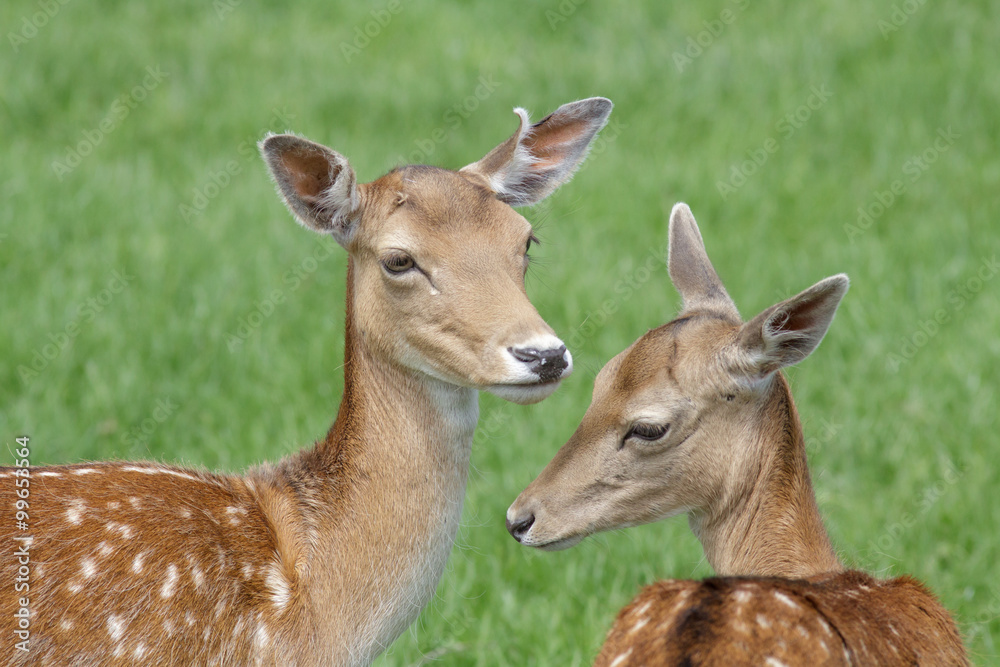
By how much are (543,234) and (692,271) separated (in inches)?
159

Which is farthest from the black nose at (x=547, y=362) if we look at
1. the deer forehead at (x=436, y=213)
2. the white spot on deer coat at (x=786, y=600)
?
the white spot on deer coat at (x=786, y=600)

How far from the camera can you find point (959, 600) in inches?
214

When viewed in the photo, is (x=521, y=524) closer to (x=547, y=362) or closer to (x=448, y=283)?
(x=547, y=362)

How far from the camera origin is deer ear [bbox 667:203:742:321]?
4.61 m

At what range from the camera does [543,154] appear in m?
4.94

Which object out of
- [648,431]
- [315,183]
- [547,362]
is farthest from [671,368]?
[315,183]

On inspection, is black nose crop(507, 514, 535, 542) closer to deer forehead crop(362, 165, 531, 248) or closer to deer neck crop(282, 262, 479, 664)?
deer neck crop(282, 262, 479, 664)

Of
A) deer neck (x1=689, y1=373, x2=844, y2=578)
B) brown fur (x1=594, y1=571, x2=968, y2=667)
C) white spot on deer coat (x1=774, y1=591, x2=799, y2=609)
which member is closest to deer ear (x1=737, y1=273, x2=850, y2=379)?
deer neck (x1=689, y1=373, x2=844, y2=578)

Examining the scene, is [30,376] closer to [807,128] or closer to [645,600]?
[645,600]

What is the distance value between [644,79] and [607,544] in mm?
5582

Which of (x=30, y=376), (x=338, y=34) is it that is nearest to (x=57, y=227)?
(x=30, y=376)

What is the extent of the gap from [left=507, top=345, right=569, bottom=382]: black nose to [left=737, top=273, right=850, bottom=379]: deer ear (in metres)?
0.63

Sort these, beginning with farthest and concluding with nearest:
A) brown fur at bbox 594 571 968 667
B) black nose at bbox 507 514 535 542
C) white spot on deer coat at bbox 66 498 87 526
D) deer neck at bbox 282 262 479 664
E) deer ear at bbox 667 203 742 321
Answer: deer ear at bbox 667 203 742 321
black nose at bbox 507 514 535 542
deer neck at bbox 282 262 479 664
white spot on deer coat at bbox 66 498 87 526
brown fur at bbox 594 571 968 667

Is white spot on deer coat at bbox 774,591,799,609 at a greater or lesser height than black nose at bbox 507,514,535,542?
greater
